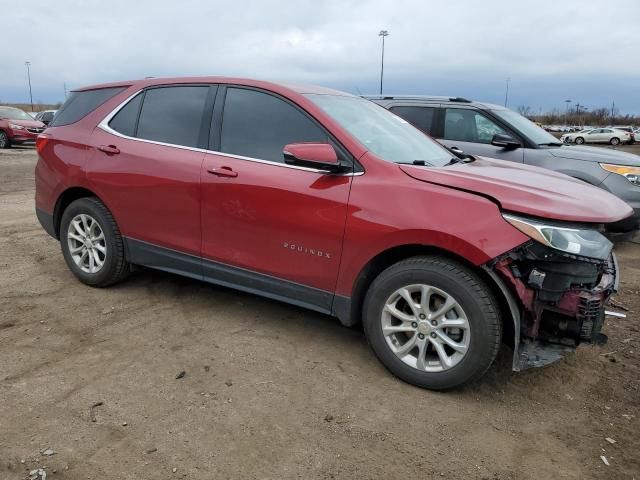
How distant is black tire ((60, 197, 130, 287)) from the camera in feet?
14.1

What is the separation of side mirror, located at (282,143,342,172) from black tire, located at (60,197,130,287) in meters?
1.93

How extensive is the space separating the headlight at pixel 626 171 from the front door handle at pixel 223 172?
477cm

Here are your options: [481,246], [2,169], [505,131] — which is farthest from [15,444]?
[2,169]

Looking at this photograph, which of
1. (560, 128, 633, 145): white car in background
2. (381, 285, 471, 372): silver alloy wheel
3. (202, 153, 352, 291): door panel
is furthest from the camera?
(560, 128, 633, 145): white car in background

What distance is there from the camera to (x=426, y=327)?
9.92 feet

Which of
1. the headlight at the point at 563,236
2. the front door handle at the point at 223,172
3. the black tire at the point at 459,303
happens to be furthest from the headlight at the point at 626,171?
the front door handle at the point at 223,172

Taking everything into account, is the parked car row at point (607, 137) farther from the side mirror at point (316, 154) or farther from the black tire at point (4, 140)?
the side mirror at point (316, 154)

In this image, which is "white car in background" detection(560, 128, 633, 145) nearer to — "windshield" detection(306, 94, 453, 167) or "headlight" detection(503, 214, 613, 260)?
"windshield" detection(306, 94, 453, 167)

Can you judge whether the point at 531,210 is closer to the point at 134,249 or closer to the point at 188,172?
the point at 188,172

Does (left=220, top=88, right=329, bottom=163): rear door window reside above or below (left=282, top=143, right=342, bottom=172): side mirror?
above

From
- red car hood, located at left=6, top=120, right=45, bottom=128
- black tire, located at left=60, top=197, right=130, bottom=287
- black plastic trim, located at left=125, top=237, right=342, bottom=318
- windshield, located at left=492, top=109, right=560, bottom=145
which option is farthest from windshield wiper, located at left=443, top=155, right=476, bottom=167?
red car hood, located at left=6, top=120, right=45, bottom=128

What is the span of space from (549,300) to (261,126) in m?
2.16

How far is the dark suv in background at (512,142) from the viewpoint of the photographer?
6152 millimetres

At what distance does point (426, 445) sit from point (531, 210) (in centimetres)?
134
